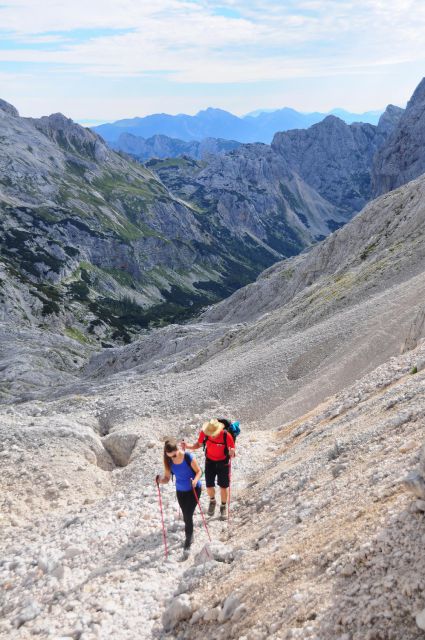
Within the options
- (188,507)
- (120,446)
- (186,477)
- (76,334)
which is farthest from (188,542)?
(76,334)

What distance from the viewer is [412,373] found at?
18391 mm

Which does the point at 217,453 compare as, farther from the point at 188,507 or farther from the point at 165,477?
the point at 188,507

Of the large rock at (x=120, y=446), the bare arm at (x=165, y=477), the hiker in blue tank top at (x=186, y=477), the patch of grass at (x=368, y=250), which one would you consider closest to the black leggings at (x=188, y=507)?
the hiker in blue tank top at (x=186, y=477)

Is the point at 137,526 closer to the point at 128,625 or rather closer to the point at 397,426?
the point at 128,625

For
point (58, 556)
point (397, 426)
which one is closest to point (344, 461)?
point (397, 426)

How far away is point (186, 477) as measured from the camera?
40.2 feet

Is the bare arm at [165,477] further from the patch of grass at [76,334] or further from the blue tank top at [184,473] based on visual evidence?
the patch of grass at [76,334]

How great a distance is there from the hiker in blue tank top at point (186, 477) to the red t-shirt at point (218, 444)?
1.39 m

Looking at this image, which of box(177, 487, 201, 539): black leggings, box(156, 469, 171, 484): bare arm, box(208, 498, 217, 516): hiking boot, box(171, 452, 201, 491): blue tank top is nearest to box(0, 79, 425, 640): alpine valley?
box(208, 498, 217, 516): hiking boot

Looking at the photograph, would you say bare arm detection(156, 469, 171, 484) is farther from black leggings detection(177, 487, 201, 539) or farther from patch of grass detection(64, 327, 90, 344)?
patch of grass detection(64, 327, 90, 344)

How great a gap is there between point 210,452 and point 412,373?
871 cm

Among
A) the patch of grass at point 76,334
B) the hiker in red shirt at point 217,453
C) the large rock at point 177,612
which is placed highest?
the hiker in red shirt at point 217,453

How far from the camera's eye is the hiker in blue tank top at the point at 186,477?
1215 centimetres

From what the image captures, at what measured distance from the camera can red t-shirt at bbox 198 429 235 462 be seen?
13.5 meters
